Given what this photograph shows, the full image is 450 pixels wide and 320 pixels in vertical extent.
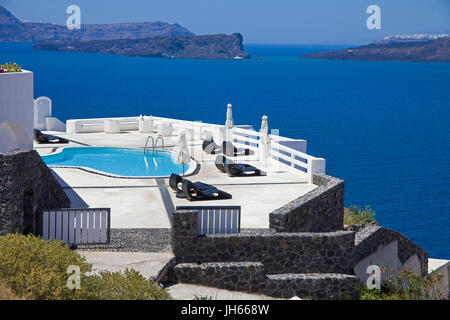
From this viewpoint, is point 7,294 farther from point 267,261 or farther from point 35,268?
point 267,261

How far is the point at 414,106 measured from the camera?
10625 centimetres

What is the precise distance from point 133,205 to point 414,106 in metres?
95.4

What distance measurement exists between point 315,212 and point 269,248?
330cm

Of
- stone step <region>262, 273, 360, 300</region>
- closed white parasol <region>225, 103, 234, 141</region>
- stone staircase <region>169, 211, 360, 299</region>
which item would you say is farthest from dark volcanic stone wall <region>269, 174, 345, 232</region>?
closed white parasol <region>225, 103, 234, 141</region>

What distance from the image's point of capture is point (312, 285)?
14.2 meters

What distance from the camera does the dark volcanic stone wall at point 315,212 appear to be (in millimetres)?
15109

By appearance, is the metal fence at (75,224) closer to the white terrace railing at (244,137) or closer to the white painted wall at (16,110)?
the white painted wall at (16,110)

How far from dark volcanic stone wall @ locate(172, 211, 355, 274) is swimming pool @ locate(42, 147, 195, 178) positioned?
28.7ft

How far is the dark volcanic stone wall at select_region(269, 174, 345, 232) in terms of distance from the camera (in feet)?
49.6

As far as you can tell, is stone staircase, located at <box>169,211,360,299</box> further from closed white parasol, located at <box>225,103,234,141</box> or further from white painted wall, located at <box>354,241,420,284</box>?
closed white parasol, located at <box>225,103,234,141</box>

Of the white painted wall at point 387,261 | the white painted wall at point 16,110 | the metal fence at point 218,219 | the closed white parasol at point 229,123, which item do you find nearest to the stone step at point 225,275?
the metal fence at point 218,219

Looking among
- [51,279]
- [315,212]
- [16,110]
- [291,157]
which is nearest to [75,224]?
[51,279]
